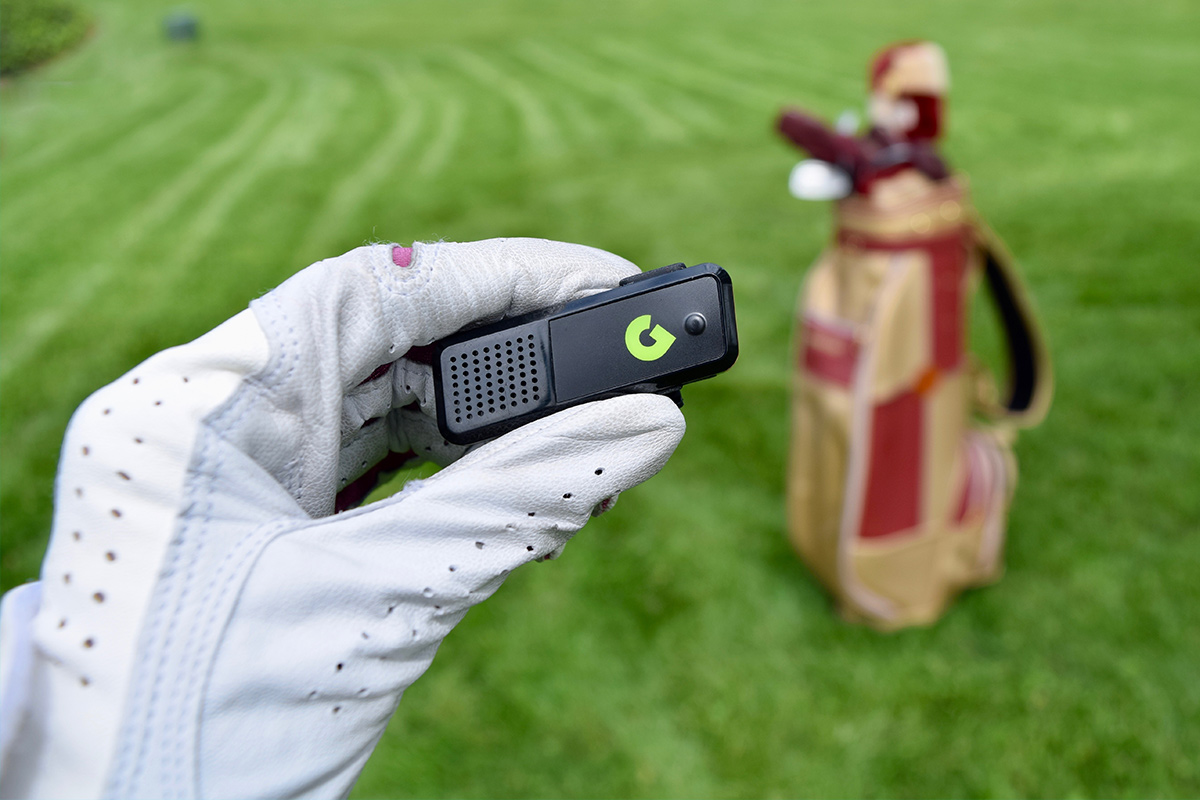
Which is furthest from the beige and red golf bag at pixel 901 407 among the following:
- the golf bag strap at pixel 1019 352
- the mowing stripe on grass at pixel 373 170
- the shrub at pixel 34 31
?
the shrub at pixel 34 31

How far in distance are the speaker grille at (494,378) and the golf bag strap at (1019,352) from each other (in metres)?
1.75

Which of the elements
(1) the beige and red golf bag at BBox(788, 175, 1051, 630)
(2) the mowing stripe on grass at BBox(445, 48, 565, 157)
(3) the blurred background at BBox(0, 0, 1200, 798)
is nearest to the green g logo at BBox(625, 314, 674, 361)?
(1) the beige and red golf bag at BBox(788, 175, 1051, 630)

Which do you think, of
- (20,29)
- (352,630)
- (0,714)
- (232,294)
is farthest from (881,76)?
(20,29)

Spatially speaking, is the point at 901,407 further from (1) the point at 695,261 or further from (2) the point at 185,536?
(1) the point at 695,261

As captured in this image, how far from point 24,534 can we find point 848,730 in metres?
2.40

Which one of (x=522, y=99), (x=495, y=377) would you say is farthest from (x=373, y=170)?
(x=495, y=377)

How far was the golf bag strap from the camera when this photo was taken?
2.22 metres

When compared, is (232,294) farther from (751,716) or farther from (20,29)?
(20,29)

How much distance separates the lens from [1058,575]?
2404 millimetres

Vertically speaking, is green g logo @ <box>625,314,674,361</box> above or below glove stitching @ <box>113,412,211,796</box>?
above

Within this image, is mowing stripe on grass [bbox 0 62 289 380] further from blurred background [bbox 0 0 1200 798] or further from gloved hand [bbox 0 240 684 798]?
gloved hand [bbox 0 240 684 798]

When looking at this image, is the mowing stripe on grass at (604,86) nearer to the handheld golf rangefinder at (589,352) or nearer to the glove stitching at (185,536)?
the handheld golf rangefinder at (589,352)

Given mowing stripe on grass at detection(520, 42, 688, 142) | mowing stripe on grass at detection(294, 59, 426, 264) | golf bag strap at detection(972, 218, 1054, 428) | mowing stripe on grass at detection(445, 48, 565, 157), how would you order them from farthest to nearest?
mowing stripe on grass at detection(520, 42, 688, 142), mowing stripe on grass at detection(445, 48, 565, 157), mowing stripe on grass at detection(294, 59, 426, 264), golf bag strap at detection(972, 218, 1054, 428)

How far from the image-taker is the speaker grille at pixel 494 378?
2.75ft
